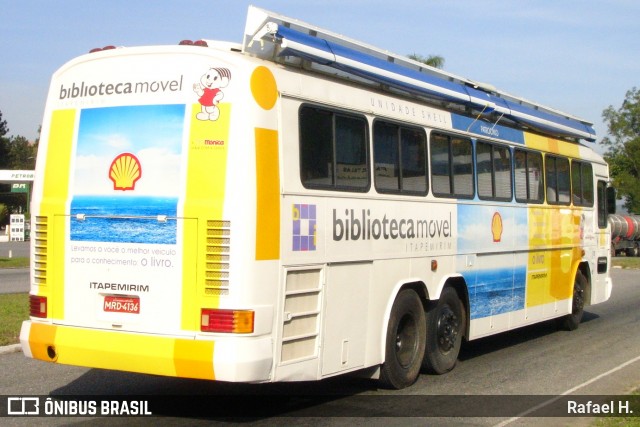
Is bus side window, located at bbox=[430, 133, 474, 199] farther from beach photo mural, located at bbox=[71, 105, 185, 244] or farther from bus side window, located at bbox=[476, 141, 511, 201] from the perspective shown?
beach photo mural, located at bbox=[71, 105, 185, 244]

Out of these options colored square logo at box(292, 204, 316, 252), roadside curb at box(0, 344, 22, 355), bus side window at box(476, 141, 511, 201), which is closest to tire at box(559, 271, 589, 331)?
bus side window at box(476, 141, 511, 201)

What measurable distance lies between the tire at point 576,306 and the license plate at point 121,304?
9.27 meters

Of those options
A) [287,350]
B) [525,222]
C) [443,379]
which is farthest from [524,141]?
[287,350]

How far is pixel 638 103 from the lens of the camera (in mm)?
92750

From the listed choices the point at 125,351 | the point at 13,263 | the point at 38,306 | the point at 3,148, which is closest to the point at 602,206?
the point at 125,351

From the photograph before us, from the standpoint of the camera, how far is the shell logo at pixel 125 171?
753cm

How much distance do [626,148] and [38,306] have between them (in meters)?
89.0

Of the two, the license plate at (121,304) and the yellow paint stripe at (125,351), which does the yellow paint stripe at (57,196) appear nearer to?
the yellow paint stripe at (125,351)

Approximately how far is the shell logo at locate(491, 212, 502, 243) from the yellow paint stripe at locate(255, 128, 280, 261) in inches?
194

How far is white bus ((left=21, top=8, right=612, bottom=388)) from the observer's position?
7160 mm

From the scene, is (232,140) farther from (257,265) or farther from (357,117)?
(357,117)

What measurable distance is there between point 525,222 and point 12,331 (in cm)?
740

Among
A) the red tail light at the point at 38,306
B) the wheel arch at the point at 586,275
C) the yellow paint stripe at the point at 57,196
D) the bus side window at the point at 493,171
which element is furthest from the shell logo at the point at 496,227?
the red tail light at the point at 38,306

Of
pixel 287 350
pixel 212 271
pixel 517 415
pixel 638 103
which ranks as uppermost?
pixel 638 103
